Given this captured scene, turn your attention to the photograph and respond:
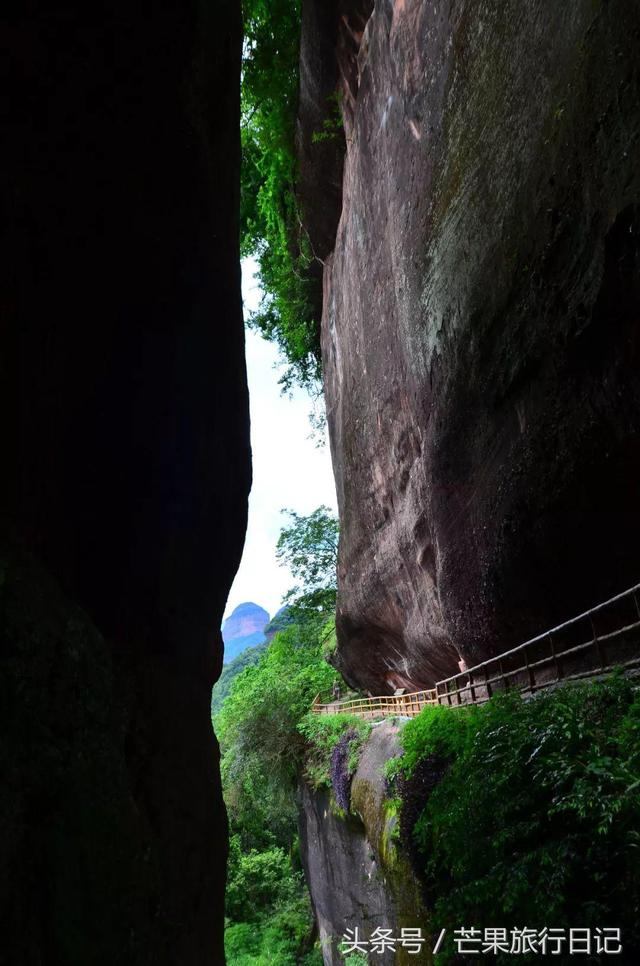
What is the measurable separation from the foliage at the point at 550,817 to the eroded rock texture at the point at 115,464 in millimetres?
2147

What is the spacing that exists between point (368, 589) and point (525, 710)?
28.4 ft

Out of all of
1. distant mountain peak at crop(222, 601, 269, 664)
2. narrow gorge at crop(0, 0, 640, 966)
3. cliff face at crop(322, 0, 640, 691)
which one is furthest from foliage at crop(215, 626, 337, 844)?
distant mountain peak at crop(222, 601, 269, 664)

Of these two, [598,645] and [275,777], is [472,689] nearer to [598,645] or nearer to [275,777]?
[598,645]

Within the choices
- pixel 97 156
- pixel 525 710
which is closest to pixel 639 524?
pixel 525 710

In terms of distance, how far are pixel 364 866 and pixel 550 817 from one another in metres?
8.65

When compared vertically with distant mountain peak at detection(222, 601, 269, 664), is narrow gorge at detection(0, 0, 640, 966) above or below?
below

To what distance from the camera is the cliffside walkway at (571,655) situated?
5.99 m

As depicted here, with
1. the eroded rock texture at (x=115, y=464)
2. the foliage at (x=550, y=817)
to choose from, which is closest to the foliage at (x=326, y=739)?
the foliage at (x=550, y=817)

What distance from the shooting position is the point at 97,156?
4.52 m

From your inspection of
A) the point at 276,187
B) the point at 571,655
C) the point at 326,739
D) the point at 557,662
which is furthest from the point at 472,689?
the point at 276,187

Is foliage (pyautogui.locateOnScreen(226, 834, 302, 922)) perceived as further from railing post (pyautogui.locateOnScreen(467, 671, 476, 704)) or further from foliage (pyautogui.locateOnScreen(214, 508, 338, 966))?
railing post (pyautogui.locateOnScreen(467, 671, 476, 704))

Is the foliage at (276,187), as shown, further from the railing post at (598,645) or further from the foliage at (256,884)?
the foliage at (256,884)

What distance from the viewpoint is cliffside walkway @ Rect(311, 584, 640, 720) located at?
599 centimetres

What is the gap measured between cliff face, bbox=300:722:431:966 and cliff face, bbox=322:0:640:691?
2.68 m
